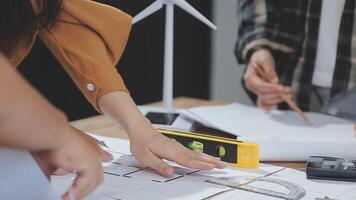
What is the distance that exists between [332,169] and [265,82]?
581mm

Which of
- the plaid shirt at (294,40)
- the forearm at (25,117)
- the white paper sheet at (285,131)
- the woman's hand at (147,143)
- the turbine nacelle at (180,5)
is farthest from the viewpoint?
the plaid shirt at (294,40)

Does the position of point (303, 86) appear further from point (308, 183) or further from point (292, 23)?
point (308, 183)

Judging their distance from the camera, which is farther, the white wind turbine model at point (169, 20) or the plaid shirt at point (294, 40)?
the plaid shirt at point (294, 40)

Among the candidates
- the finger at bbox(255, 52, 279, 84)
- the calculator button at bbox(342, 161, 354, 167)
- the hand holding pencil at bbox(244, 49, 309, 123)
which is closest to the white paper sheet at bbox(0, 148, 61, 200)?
the calculator button at bbox(342, 161, 354, 167)

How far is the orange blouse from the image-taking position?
3.24 ft

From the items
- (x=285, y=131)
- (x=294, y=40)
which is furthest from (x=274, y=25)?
(x=285, y=131)

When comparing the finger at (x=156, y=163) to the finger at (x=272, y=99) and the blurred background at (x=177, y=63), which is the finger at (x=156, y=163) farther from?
the blurred background at (x=177, y=63)

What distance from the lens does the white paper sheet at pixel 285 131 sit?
1.00 meters

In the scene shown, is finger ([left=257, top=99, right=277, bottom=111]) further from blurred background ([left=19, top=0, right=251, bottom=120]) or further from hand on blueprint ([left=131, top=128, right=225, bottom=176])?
blurred background ([left=19, top=0, right=251, bottom=120])

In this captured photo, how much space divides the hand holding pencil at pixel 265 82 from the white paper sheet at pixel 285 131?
0.03m

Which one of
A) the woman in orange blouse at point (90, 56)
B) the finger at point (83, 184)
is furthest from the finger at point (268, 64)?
the finger at point (83, 184)

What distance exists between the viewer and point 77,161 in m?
0.66

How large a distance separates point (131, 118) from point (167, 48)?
0.38 metres

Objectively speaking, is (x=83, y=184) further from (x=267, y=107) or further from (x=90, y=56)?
(x=267, y=107)
